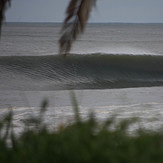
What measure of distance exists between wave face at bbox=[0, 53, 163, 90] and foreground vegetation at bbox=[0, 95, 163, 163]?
9.32 metres

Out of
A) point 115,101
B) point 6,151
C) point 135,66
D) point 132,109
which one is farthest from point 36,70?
point 6,151

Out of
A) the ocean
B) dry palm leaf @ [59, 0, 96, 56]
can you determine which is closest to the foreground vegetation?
dry palm leaf @ [59, 0, 96, 56]

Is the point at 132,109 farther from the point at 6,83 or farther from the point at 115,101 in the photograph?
the point at 6,83

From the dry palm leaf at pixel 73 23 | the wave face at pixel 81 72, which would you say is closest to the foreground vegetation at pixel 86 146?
the dry palm leaf at pixel 73 23

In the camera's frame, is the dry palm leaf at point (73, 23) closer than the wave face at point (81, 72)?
Yes

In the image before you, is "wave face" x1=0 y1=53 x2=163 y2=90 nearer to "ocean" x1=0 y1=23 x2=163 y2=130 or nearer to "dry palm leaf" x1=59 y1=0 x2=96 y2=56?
"ocean" x1=0 y1=23 x2=163 y2=130

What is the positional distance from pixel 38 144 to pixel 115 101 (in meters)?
6.13

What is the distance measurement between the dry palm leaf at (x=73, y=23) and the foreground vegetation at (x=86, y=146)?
1299 millimetres

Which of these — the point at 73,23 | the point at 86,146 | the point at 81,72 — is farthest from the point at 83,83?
the point at 86,146

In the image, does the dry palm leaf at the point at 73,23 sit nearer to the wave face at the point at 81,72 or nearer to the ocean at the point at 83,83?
the ocean at the point at 83,83

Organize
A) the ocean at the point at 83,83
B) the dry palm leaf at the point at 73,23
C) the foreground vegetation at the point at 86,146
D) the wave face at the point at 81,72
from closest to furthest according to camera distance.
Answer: the foreground vegetation at the point at 86,146 → the dry palm leaf at the point at 73,23 → the ocean at the point at 83,83 → the wave face at the point at 81,72

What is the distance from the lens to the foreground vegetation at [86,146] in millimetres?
1716

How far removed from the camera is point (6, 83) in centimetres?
1234

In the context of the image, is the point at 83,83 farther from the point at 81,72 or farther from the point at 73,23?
the point at 73,23
